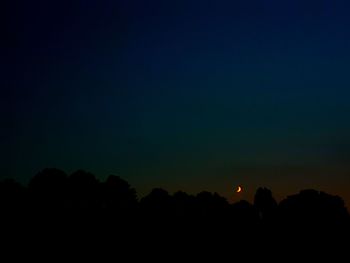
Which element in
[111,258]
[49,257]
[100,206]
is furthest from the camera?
[100,206]

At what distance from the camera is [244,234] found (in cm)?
8750

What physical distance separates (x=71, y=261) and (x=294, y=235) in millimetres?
42812

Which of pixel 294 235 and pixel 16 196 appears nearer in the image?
pixel 16 196

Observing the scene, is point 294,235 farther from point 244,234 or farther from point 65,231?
point 65,231

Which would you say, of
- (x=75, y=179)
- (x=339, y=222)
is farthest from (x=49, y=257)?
(x=339, y=222)

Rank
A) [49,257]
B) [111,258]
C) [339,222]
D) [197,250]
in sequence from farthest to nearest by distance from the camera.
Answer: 1. [339,222]
2. [197,250]
3. [111,258]
4. [49,257]

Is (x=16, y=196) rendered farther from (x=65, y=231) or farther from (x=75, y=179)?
(x=75, y=179)

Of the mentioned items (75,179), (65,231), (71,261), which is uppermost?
(75,179)

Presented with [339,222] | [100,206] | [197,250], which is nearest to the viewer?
[197,250]

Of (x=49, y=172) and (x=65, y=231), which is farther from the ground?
(x=49, y=172)

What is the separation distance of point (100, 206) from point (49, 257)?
25147 millimetres

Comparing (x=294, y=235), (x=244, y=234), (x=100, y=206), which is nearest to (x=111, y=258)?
(x=100, y=206)

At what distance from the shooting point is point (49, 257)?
62.0 meters

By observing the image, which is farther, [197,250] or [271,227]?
[271,227]
